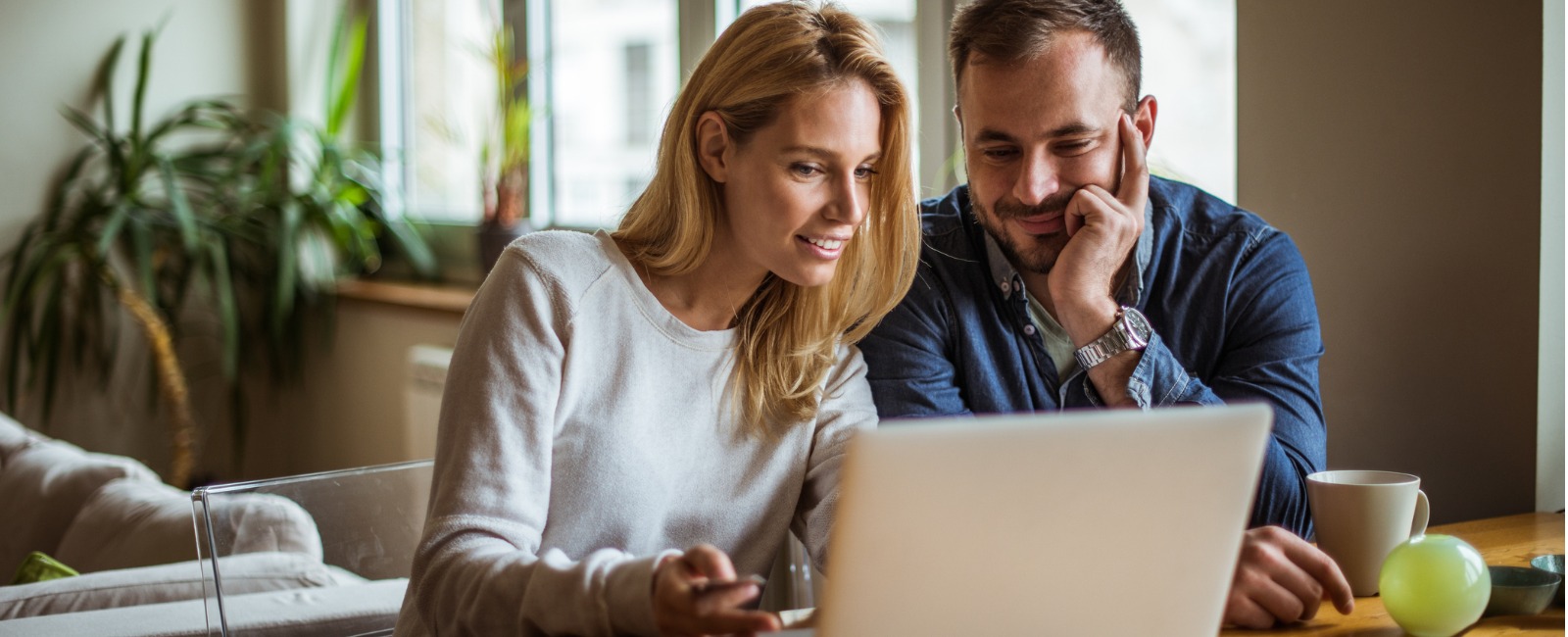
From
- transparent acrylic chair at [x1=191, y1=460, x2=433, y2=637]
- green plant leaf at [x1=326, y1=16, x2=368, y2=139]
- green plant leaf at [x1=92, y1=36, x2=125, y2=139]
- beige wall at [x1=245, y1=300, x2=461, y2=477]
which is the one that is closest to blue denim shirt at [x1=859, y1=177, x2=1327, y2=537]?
transparent acrylic chair at [x1=191, y1=460, x2=433, y2=637]

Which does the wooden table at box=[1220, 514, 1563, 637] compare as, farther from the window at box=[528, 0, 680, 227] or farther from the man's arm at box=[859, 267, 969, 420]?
the window at box=[528, 0, 680, 227]

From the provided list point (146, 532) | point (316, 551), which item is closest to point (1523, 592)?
point (316, 551)

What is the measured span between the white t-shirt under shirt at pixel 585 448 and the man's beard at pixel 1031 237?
0.25m

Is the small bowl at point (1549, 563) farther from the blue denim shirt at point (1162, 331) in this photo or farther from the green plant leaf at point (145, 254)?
the green plant leaf at point (145, 254)

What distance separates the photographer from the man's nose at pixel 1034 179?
1598 mm

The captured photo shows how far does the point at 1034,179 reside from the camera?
62.9 inches

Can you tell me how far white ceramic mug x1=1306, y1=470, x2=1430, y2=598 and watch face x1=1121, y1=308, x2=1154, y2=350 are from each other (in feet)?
1.14

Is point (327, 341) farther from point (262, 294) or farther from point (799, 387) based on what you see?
point (799, 387)

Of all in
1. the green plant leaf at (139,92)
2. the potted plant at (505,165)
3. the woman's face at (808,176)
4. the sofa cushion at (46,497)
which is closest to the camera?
the woman's face at (808,176)

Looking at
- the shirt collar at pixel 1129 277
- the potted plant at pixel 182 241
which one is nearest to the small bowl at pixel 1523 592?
the shirt collar at pixel 1129 277

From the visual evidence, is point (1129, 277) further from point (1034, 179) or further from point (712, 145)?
point (712, 145)

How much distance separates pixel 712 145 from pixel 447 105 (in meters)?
2.95

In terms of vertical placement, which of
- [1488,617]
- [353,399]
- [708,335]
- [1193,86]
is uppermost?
[1193,86]

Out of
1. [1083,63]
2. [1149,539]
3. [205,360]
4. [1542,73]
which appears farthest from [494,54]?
[1149,539]
